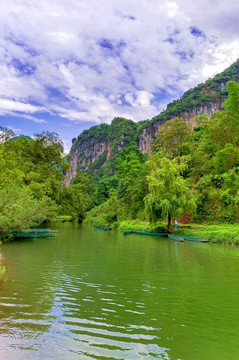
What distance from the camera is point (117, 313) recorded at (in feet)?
19.5

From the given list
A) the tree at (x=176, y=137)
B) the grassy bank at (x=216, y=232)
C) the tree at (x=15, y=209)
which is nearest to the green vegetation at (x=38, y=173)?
the tree at (x=15, y=209)

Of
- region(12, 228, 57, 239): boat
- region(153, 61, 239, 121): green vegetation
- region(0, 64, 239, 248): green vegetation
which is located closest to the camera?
region(0, 64, 239, 248): green vegetation

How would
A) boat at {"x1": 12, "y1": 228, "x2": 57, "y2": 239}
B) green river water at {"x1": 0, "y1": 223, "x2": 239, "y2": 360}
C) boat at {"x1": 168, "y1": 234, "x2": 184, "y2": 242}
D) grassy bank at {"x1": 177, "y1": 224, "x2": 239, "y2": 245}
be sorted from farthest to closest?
boat at {"x1": 168, "y1": 234, "x2": 184, "y2": 242} < grassy bank at {"x1": 177, "y1": 224, "x2": 239, "y2": 245} < boat at {"x1": 12, "y1": 228, "x2": 57, "y2": 239} < green river water at {"x1": 0, "y1": 223, "x2": 239, "y2": 360}

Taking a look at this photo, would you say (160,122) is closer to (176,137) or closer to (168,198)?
(176,137)

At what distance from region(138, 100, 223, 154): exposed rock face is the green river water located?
3498 inches

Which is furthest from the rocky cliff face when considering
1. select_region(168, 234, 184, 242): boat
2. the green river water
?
the green river water

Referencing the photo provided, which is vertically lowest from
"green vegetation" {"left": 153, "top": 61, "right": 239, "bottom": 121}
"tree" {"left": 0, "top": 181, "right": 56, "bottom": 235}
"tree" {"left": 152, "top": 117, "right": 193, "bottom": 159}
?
"tree" {"left": 0, "top": 181, "right": 56, "bottom": 235}

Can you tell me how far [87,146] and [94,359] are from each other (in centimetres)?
16928

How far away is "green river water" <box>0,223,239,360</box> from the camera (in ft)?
14.2

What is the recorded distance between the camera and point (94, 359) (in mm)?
3992

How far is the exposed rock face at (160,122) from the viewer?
97.1 meters

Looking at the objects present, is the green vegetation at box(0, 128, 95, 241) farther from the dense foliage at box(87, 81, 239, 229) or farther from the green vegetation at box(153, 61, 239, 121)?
the green vegetation at box(153, 61, 239, 121)

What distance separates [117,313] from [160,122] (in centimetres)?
10353

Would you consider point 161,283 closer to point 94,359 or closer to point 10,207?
point 94,359
